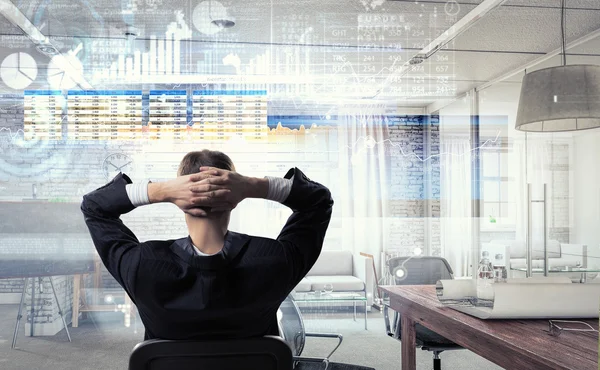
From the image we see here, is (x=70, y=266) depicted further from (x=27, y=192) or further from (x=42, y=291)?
(x=27, y=192)

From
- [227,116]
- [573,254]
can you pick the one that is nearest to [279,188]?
[227,116]

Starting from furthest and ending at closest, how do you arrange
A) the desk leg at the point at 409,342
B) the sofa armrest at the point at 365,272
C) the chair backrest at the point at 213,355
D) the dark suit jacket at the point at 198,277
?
the sofa armrest at the point at 365,272 → the desk leg at the point at 409,342 → the dark suit jacket at the point at 198,277 → the chair backrest at the point at 213,355

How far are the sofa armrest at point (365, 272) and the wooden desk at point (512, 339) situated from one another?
34.4 inches

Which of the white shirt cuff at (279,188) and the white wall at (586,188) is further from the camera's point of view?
the white wall at (586,188)

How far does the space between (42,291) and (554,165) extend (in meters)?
3.11

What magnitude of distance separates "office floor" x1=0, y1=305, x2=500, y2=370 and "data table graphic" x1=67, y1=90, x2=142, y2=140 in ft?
3.32

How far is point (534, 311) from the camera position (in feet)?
6.79

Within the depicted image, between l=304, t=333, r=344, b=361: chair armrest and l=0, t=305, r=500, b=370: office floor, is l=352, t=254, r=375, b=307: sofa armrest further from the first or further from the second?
l=304, t=333, r=344, b=361: chair armrest

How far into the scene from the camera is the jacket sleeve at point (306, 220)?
149 centimetres

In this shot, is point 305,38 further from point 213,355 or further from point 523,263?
point 213,355

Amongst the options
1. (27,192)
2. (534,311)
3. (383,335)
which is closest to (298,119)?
(383,335)

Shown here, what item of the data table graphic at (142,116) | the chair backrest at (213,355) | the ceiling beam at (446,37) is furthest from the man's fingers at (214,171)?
the ceiling beam at (446,37)

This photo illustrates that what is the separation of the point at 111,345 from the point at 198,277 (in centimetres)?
234

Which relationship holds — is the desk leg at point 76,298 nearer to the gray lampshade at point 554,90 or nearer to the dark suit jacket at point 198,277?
Answer: the dark suit jacket at point 198,277
